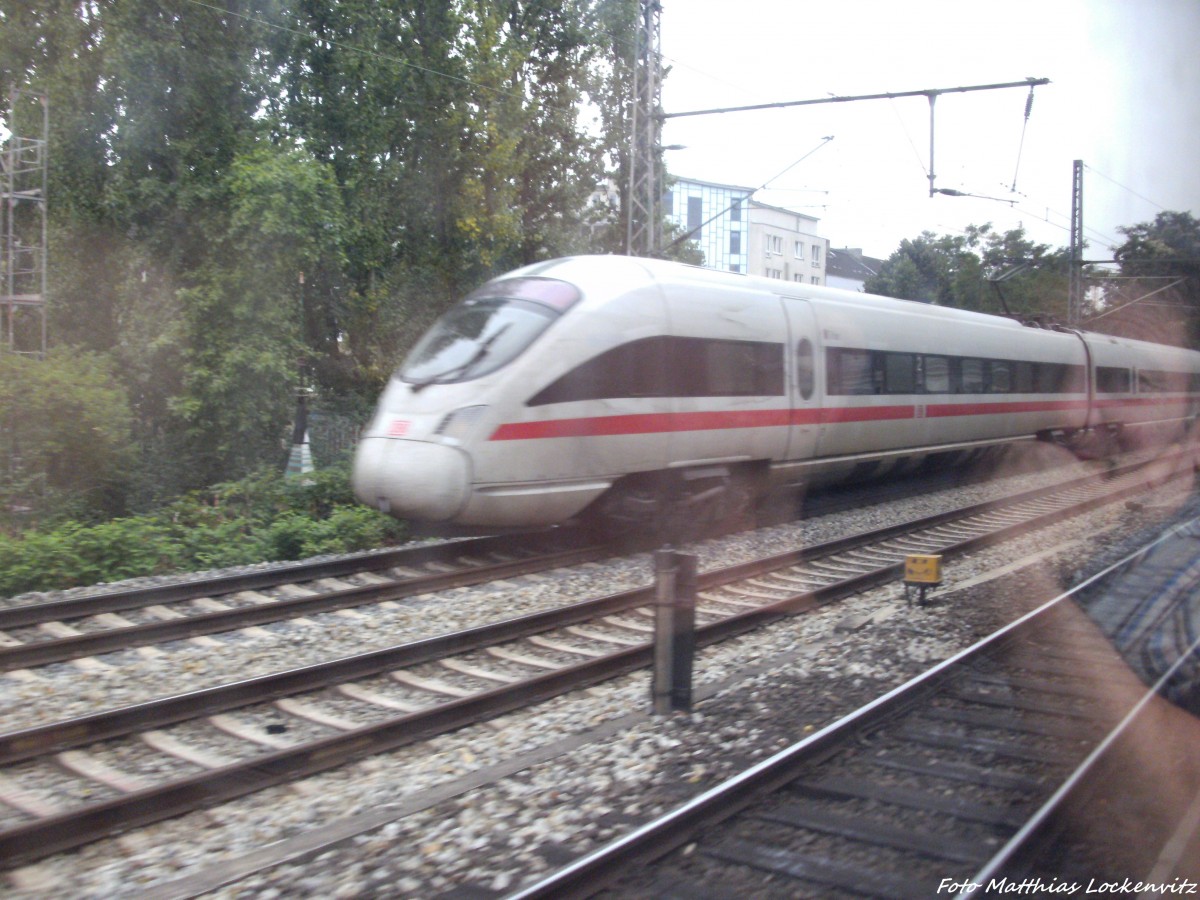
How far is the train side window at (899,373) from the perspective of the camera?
1371 centimetres

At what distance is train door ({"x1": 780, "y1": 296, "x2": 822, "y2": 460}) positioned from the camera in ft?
38.8

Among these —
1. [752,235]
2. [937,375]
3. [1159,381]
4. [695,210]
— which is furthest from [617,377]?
[695,210]

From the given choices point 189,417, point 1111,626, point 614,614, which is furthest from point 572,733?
point 189,417

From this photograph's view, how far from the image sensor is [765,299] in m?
11.6

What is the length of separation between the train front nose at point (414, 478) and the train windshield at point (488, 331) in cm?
69

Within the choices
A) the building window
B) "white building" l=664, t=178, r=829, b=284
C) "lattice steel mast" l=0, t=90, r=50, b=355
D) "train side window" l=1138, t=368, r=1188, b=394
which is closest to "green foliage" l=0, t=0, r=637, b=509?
"lattice steel mast" l=0, t=90, r=50, b=355

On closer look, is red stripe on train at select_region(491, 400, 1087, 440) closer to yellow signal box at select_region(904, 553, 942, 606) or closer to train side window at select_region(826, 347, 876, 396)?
train side window at select_region(826, 347, 876, 396)

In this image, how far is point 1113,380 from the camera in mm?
22297

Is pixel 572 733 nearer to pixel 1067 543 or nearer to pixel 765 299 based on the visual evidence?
pixel 765 299

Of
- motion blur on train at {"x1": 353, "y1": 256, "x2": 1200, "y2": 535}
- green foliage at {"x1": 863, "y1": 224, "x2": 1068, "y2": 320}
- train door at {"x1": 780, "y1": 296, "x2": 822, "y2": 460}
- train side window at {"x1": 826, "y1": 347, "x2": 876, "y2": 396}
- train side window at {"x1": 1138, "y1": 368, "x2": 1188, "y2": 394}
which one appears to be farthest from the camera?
green foliage at {"x1": 863, "y1": 224, "x2": 1068, "y2": 320}

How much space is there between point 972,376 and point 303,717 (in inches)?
512

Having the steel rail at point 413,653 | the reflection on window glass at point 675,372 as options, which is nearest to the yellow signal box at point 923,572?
the steel rail at point 413,653

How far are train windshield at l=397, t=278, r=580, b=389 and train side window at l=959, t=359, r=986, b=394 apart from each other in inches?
333

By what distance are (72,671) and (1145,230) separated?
13.5 meters
